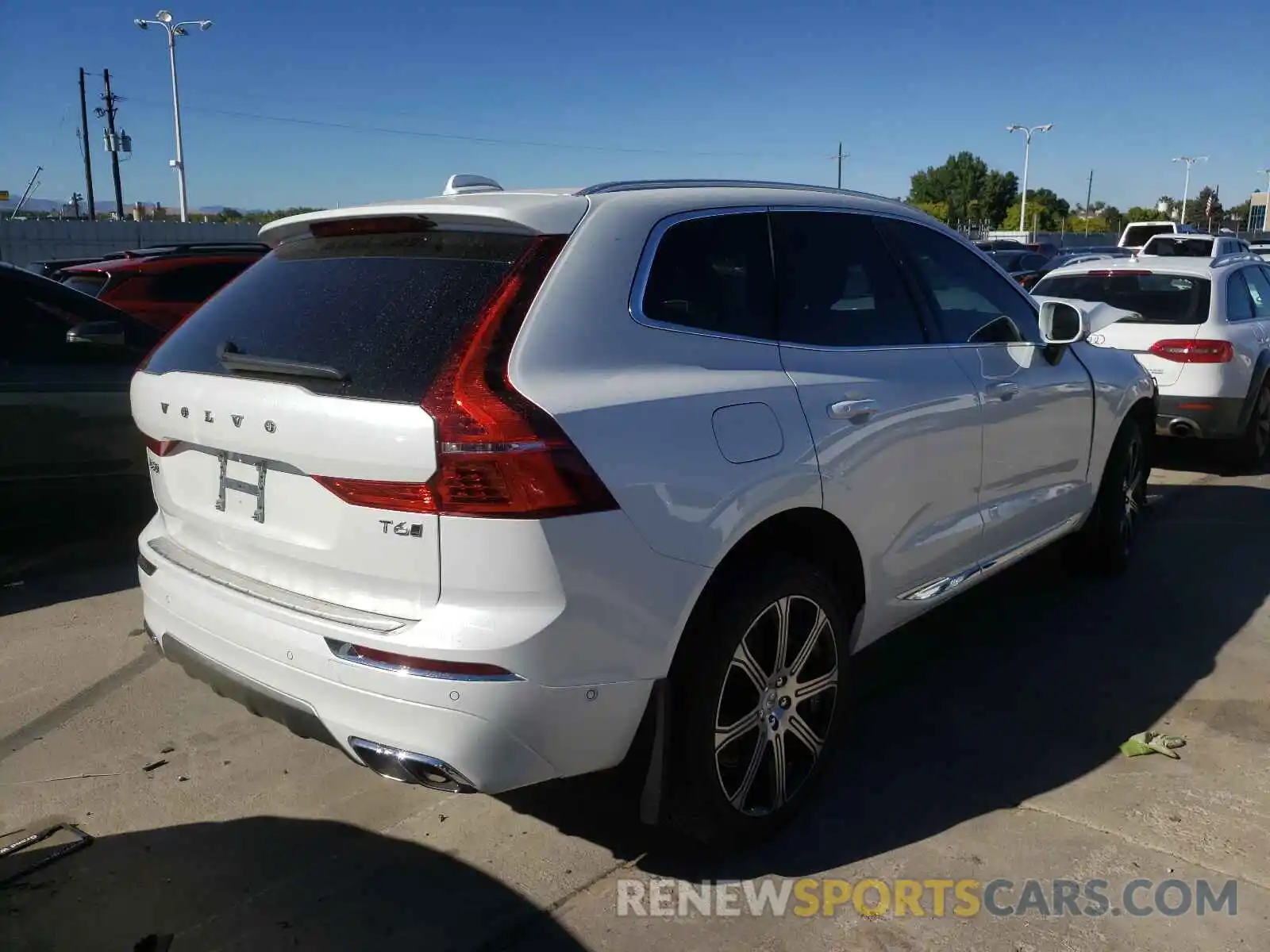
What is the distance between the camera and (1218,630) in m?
4.73

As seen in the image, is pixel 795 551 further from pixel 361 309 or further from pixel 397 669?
pixel 361 309

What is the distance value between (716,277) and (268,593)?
4.79 feet

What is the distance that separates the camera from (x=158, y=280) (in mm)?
9266

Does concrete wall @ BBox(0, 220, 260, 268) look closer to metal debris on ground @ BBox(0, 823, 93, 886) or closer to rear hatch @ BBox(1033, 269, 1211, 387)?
rear hatch @ BBox(1033, 269, 1211, 387)

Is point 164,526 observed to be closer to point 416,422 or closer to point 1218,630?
point 416,422

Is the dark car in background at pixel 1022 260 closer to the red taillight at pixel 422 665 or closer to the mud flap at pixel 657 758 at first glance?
the mud flap at pixel 657 758

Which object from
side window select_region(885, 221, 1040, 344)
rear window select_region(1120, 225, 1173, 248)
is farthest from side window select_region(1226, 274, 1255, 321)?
rear window select_region(1120, 225, 1173, 248)

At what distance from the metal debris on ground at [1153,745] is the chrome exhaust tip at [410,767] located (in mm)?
2361

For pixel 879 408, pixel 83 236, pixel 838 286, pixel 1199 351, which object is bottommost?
pixel 1199 351

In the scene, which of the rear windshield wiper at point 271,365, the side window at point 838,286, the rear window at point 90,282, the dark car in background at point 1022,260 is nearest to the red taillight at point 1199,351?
the side window at point 838,286

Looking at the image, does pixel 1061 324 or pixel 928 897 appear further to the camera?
pixel 1061 324

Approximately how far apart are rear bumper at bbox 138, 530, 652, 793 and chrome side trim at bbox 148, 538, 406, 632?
0.02 meters

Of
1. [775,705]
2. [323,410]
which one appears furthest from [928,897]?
[323,410]

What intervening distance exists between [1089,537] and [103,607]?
4758 mm
